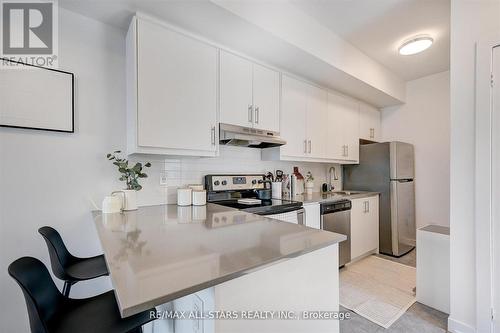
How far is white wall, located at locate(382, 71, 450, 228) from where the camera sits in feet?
10.8

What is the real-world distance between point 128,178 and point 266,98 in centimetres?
150

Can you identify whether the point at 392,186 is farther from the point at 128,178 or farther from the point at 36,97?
the point at 36,97

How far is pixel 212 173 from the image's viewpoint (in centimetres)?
230

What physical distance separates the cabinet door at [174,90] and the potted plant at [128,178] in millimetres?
245

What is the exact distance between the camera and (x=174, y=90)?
1729mm

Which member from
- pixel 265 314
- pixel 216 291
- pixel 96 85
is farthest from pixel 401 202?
pixel 96 85

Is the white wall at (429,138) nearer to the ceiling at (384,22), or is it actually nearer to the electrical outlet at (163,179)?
the ceiling at (384,22)

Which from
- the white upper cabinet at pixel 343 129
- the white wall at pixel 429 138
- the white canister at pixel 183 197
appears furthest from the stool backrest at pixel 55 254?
the white wall at pixel 429 138

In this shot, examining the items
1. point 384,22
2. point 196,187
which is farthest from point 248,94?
point 384,22

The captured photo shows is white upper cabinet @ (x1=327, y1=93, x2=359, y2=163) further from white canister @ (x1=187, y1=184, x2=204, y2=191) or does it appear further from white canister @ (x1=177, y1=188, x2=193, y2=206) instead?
white canister @ (x1=177, y1=188, x2=193, y2=206)

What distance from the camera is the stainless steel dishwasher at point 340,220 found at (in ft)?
8.20

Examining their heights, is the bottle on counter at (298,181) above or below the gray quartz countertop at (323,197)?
above

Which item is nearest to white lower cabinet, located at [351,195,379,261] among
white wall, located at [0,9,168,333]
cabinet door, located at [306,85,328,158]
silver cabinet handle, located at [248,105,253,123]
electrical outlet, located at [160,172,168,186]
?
cabinet door, located at [306,85,328,158]

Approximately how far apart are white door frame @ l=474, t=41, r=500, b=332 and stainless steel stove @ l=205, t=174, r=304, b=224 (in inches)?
50.1
